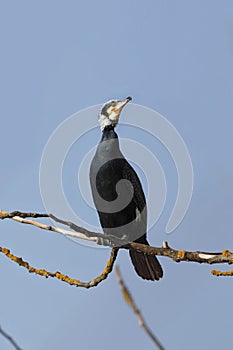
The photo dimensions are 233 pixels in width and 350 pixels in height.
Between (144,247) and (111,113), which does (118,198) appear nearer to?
(111,113)

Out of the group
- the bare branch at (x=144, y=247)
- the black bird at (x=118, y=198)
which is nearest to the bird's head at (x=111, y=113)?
the black bird at (x=118, y=198)

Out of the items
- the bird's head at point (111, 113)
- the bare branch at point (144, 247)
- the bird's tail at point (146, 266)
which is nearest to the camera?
the bare branch at point (144, 247)

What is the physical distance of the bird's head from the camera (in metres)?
6.38

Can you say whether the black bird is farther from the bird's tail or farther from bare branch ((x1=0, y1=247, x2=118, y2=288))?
bare branch ((x1=0, y1=247, x2=118, y2=288))

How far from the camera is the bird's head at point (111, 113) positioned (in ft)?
20.9

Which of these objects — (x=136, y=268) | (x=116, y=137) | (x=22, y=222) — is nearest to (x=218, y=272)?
(x=22, y=222)

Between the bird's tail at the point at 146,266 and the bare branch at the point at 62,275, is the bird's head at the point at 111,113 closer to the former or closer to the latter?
the bird's tail at the point at 146,266

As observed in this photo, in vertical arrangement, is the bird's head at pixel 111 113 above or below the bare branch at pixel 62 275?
above

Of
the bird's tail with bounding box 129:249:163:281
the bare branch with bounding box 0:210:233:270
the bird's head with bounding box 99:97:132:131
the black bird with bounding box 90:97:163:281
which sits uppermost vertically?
the bird's head with bounding box 99:97:132:131

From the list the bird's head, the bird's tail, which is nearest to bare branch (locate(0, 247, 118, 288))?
the bird's tail

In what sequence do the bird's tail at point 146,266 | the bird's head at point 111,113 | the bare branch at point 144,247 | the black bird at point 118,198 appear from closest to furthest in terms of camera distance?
the bare branch at point 144,247, the bird's tail at point 146,266, the black bird at point 118,198, the bird's head at point 111,113

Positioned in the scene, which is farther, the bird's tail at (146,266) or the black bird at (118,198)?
the black bird at (118,198)

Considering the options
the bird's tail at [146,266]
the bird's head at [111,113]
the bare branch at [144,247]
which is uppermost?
the bird's head at [111,113]

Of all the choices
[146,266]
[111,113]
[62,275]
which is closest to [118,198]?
[146,266]
